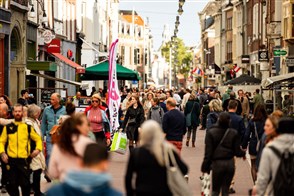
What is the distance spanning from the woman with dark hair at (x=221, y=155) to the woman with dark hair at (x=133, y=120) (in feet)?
35.9

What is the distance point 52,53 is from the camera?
45.3 meters

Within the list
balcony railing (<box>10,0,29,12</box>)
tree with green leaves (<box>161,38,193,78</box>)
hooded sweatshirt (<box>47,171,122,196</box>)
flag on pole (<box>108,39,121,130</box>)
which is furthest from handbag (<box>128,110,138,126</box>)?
tree with green leaves (<box>161,38,193,78</box>)

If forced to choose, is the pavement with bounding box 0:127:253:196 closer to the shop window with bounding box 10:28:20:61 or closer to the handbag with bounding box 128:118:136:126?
the handbag with bounding box 128:118:136:126

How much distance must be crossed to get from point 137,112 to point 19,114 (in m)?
11.3

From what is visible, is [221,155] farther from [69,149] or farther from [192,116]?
[192,116]

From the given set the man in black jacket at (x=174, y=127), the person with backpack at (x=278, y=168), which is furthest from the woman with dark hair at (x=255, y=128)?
the person with backpack at (x=278, y=168)

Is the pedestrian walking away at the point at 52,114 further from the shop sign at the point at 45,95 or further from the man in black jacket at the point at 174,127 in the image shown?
the shop sign at the point at 45,95

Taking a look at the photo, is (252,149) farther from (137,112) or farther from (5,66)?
(5,66)

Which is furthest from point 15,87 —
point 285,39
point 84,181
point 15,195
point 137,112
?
point 84,181

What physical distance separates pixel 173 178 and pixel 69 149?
3.63ft

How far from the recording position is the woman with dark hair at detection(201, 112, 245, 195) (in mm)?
13875

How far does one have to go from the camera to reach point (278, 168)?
33.8 ft

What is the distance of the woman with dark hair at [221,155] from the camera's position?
546 inches

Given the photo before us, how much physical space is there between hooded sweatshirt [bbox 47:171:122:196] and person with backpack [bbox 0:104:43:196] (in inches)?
274
